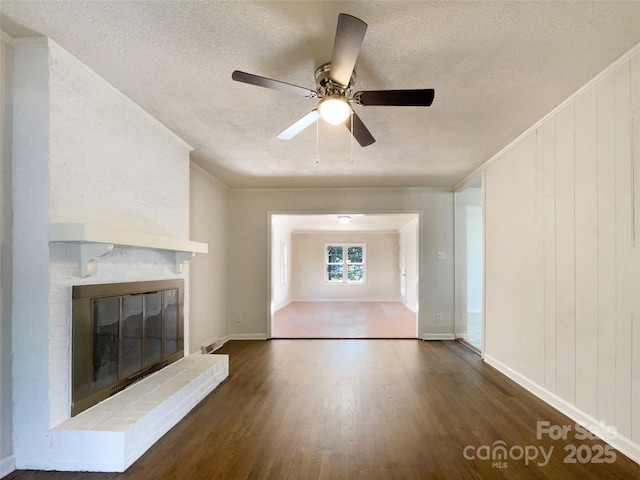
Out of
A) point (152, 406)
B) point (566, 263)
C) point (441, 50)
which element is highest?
point (441, 50)

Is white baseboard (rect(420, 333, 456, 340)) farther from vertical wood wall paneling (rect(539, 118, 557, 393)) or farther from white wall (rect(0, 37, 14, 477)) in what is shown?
white wall (rect(0, 37, 14, 477))

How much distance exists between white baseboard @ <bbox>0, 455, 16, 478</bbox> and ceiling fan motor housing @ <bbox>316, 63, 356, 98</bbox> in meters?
2.71

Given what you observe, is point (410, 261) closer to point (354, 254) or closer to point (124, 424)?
point (354, 254)

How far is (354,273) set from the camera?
36.9ft

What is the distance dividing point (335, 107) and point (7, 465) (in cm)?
271

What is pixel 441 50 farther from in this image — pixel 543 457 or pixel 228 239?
pixel 228 239

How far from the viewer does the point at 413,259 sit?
29.9ft

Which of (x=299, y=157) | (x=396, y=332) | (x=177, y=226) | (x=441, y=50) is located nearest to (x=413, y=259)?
(x=396, y=332)

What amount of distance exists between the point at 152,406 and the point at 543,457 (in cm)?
254

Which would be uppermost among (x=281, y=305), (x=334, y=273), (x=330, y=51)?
(x=330, y=51)

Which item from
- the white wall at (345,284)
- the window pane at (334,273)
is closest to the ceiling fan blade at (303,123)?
the white wall at (345,284)

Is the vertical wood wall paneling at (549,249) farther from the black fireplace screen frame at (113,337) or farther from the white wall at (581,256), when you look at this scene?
the black fireplace screen frame at (113,337)

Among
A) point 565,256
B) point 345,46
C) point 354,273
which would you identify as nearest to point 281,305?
point 354,273

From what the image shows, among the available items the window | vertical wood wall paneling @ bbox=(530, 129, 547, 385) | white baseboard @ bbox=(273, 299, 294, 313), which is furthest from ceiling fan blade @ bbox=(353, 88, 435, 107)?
the window
